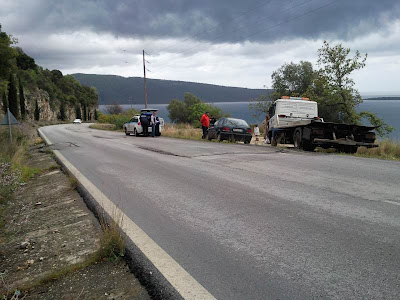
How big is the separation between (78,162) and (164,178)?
4.62 meters

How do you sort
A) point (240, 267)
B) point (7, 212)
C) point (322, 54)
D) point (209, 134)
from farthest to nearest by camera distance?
point (322, 54), point (209, 134), point (7, 212), point (240, 267)

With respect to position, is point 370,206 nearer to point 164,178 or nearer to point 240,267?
point 240,267

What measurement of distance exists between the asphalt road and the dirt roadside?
59 centimetres

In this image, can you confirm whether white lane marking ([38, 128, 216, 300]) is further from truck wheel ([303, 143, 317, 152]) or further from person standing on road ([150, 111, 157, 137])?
person standing on road ([150, 111, 157, 137])

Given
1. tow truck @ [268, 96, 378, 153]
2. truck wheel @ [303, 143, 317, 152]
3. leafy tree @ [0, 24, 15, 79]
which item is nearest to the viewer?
tow truck @ [268, 96, 378, 153]

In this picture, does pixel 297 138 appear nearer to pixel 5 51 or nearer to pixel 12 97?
pixel 5 51

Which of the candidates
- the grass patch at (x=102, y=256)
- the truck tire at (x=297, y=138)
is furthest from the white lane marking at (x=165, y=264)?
the truck tire at (x=297, y=138)

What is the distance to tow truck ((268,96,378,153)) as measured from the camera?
42.5 feet

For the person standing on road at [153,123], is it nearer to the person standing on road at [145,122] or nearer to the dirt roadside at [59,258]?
the person standing on road at [145,122]

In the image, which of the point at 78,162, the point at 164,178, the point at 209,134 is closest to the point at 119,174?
the point at 164,178

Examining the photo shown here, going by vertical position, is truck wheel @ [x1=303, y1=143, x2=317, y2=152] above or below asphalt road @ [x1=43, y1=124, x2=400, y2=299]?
below

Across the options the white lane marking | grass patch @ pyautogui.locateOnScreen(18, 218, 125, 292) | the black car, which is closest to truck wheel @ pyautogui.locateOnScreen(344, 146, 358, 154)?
the black car

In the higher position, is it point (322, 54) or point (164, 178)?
point (322, 54)

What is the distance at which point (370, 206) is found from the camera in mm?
4828
